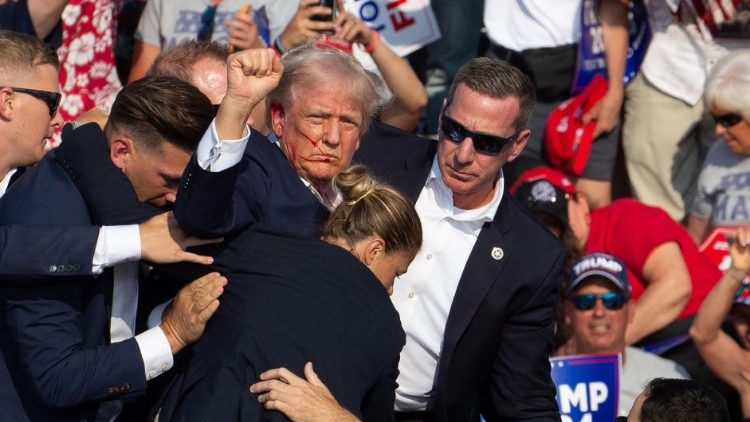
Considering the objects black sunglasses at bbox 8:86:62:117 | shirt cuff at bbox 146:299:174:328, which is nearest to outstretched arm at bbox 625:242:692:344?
shirt cuff at bbox 146:299:174:328

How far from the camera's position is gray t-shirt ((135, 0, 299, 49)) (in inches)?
266

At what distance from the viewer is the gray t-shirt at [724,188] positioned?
6680 millimetres

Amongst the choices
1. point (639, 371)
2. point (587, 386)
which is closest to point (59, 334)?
point (587, 386)

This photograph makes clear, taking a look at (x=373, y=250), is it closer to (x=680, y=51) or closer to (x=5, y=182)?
(x=5, y=182)

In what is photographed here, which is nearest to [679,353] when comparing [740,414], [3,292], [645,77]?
[740,414]

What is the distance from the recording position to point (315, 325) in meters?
3.72

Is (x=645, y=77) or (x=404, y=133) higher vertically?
(x=404, y=133)

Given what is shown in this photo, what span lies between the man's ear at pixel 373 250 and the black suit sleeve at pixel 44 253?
77 cm

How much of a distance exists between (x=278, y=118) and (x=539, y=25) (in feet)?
9.09

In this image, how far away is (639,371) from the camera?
20.0 ft

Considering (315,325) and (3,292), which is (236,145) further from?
(3,292)

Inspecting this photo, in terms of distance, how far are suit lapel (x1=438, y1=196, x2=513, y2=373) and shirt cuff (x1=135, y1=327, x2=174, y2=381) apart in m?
1.20

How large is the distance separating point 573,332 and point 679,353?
590 mm

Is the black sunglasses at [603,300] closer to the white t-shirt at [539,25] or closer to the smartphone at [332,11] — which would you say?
the white t-shirt at [539,25]
